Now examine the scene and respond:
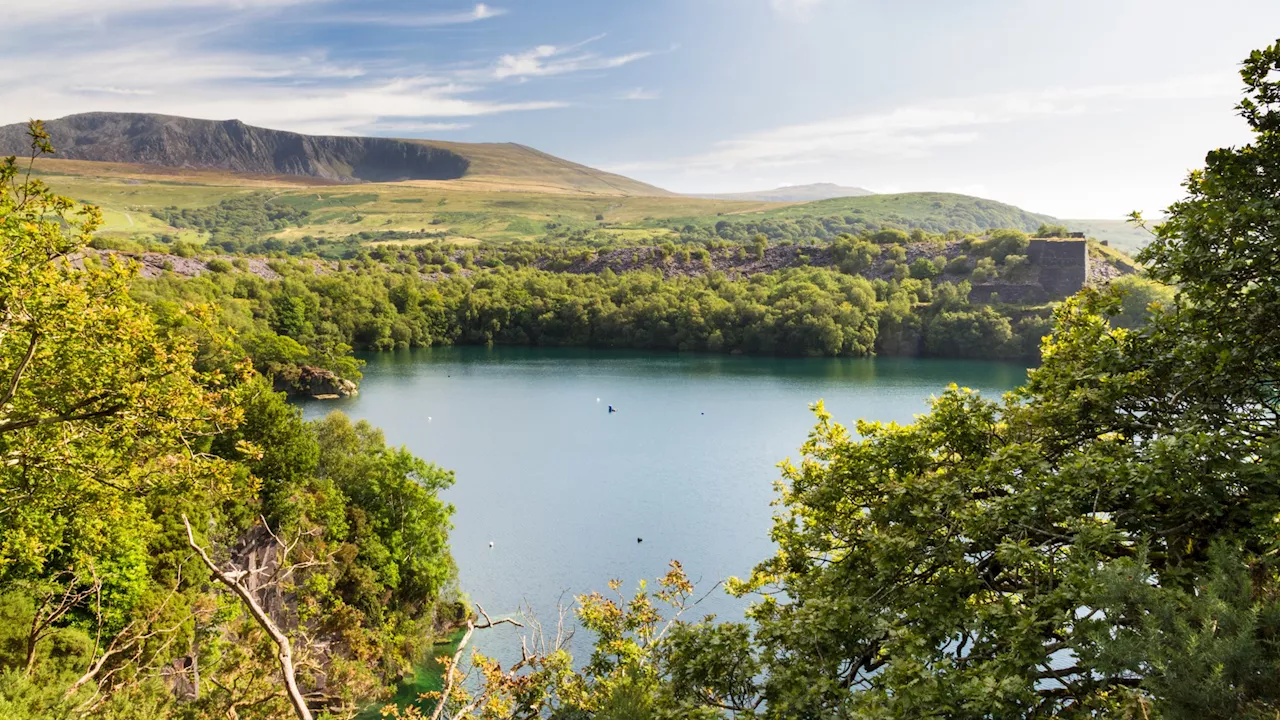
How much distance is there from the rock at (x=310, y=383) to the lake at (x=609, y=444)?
6.51 ft

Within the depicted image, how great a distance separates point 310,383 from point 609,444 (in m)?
25.9

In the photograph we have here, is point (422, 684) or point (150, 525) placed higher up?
point (150, 525)

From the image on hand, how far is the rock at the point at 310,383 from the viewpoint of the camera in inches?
2370

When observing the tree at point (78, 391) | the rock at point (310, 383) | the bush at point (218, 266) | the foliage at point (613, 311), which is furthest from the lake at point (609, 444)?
the bush at point (218, 266)

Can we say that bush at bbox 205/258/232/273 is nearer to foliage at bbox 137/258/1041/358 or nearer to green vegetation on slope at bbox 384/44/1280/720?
foliage at bbox 137/258/1041/358

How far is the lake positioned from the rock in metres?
1.98

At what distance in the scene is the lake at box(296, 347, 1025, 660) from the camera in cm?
3042

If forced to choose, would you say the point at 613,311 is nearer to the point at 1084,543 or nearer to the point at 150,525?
the point at 150,525

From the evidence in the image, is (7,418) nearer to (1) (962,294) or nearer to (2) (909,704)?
(2) (909,704)

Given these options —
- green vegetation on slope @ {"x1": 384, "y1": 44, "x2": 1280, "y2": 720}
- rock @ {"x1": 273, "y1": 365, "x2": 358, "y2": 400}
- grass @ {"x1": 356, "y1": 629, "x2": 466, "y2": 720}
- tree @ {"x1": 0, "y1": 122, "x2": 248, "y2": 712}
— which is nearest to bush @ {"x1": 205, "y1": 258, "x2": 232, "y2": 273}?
rock @ {"x1": 273, "y1": 365, "x2": 358, "y2": 400}

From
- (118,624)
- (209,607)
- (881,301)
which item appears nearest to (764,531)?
(209,607)

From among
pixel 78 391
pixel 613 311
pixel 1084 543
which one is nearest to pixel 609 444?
pixel 78 391

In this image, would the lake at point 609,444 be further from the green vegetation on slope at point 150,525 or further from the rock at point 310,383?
the green vegetation on slope at point 150,525

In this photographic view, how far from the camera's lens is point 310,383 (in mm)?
61656
